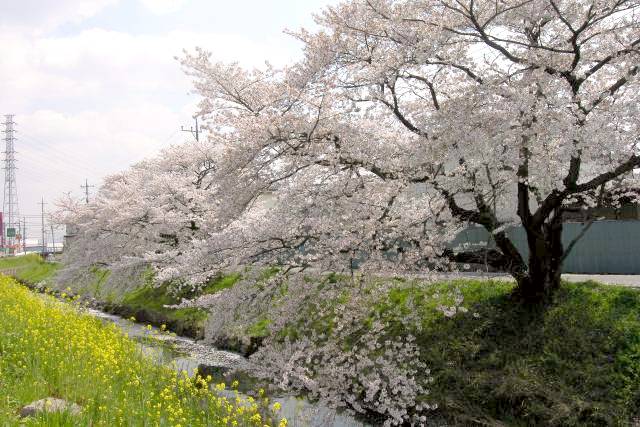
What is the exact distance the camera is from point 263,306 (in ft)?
30.3

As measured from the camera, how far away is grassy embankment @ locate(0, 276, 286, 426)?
5.89 metres

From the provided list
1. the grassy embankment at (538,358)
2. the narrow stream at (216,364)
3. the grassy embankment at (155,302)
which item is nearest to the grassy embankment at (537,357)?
the grassy embankment at (538,358)

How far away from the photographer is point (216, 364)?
40.5 ft

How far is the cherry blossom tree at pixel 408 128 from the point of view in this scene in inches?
319

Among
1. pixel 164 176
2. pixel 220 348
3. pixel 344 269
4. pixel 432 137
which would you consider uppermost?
pixel 164 176

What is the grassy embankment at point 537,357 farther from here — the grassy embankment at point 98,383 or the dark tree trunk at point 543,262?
the grassy embankment at point 98,383

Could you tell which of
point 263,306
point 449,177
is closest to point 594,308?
point 449,177

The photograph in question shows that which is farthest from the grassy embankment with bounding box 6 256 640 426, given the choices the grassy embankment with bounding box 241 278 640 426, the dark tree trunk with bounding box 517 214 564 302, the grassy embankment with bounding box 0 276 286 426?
the grassy embankment with bounding box 0 276 286 426

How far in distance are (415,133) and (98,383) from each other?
6.17 metres

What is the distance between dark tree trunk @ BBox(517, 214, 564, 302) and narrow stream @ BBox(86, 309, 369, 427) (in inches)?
151

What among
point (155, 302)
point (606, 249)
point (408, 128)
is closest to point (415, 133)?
point (408, 128)

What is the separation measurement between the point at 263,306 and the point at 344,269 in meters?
1.46

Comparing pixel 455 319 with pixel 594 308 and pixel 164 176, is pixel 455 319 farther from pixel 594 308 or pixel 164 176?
pixel 164 176

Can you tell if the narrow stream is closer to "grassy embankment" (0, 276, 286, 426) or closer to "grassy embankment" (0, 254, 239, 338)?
"grassy embankment" (0, 276, 286, 426)
